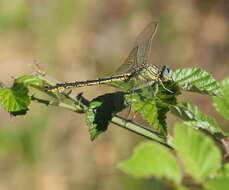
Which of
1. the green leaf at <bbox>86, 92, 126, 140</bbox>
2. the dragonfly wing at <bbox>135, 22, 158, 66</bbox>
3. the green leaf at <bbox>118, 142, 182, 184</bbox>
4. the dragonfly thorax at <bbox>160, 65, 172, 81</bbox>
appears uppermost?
the dragonfly wing at <bbox>135, 22, 158, 66</bbox>

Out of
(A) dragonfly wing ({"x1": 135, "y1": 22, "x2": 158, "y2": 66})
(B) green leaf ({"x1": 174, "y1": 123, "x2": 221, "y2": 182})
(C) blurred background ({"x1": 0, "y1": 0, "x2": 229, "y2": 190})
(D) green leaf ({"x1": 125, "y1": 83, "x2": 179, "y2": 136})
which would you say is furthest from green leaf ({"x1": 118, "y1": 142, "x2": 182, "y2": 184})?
(C) blurred background ({"x1": 0, "y1": 0, "x2": 229, "y2": 190})

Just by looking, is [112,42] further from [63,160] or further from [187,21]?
[63,160]

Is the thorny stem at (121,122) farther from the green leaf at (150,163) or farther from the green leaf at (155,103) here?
the green leaf at (150,163)

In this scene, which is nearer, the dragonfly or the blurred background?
the dragonfly

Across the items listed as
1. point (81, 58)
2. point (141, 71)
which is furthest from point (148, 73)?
point (81, 58)

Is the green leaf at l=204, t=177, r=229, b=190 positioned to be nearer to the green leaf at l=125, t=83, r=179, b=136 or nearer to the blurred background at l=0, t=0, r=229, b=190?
the green leaf at l=125, t=83, r=179, b=136

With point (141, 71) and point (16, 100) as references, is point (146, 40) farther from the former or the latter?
point (16, 100)

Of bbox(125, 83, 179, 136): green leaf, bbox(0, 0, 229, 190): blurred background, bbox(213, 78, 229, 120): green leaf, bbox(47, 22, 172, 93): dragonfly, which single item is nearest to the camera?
bbox(125, 83, 179, 136): green leaf

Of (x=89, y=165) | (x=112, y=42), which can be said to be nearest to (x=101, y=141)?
(x=89, y=165)

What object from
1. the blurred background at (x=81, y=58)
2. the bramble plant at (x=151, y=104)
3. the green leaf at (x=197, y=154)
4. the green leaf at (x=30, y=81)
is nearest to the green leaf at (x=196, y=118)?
the bramble plant at (x=151, y=104)
